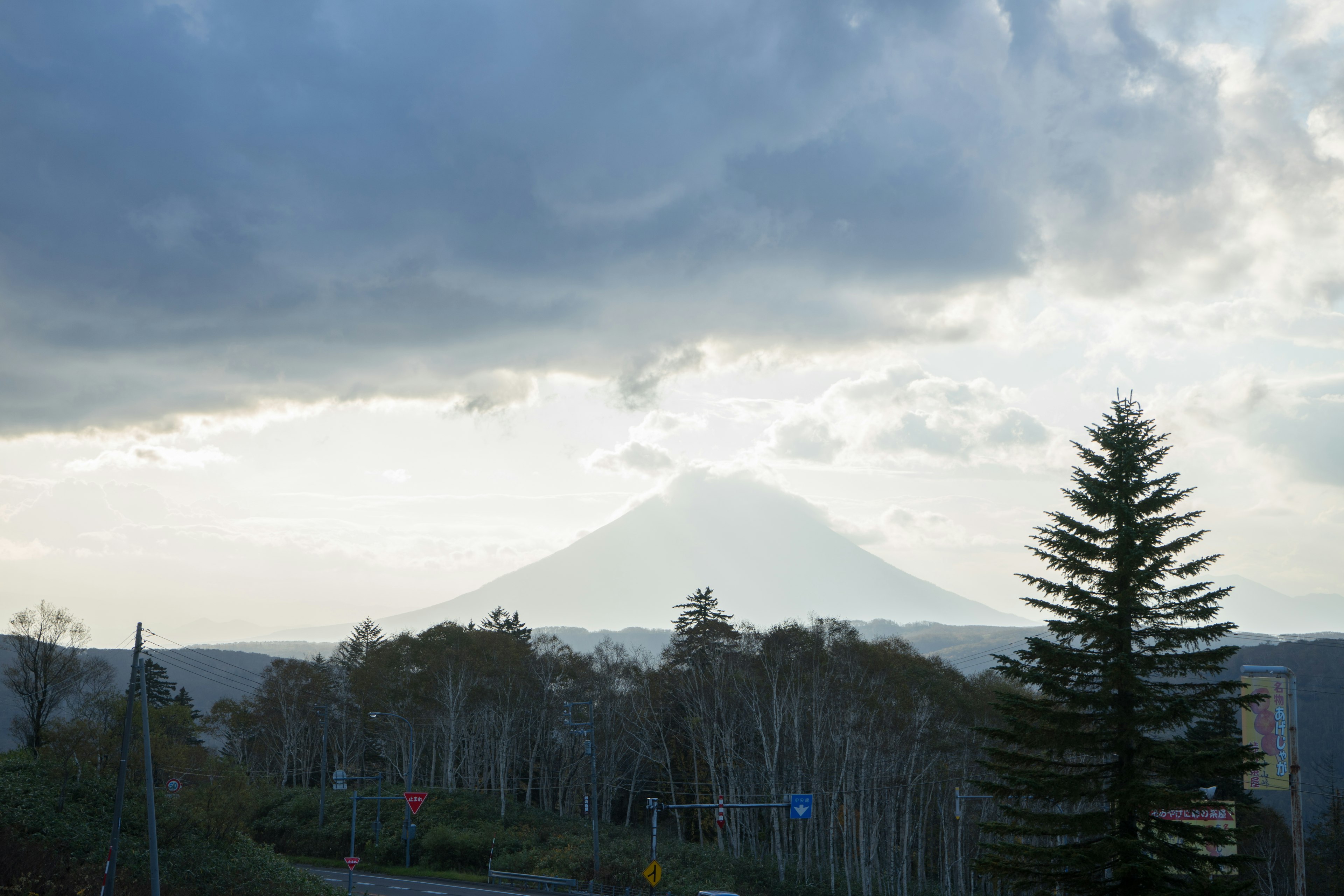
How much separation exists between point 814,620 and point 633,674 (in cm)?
1910

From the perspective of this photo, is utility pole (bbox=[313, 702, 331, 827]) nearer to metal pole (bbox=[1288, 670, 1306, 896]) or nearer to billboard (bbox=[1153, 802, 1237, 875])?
billboard (bbox=[1153, 802, 1237, 875])

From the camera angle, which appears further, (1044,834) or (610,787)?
(610,787)

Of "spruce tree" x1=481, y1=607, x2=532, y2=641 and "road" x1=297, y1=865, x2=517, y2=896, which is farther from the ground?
"spruce tree" x1=481, y1=607, x2=532, y2=641

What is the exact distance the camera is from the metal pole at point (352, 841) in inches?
1724

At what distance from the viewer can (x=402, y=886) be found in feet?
181

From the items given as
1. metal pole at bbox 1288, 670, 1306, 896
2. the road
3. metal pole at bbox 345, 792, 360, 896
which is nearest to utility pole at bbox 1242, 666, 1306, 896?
metal pole at bbox 1288, 670, 1306, 896

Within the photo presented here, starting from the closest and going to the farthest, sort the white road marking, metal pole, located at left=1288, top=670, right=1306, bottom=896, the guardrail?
metal pole, located at left=1288, top=670, right=1306, bottom=896 → the white road marking → the guardrail

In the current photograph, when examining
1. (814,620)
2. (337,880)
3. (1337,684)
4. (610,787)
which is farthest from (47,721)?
(1337,684)

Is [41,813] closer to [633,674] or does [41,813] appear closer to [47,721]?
[47,721]

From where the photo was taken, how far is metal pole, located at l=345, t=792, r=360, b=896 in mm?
43781

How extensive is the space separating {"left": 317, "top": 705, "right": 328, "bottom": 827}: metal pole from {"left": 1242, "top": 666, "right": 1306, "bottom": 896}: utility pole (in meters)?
56.2

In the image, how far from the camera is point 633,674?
269 feet

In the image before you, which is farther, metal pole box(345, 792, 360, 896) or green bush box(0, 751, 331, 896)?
metal pole box(345, 792, 360, 896)

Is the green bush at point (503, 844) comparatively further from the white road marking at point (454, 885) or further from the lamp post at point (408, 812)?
the white road marking at point (454, 885)
